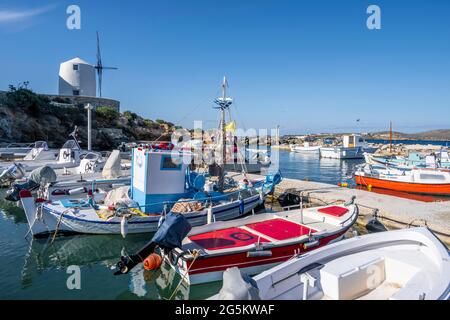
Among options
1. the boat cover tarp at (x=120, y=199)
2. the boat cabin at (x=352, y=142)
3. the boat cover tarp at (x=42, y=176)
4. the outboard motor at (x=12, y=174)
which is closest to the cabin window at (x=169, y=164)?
the boat cover tarp at (x=120, y=199)

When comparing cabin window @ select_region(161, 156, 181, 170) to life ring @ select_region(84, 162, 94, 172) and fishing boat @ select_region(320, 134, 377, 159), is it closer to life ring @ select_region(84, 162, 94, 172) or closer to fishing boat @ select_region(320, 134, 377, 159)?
life ring @ select_region(84, 162, 94, 172)

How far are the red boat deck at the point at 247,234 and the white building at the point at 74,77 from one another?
62652 mm

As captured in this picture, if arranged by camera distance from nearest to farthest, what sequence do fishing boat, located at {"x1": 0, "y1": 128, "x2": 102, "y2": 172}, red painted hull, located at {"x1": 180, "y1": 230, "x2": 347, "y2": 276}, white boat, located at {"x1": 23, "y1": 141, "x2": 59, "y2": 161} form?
1. red painted hull, located at {"x1": 180, "y1": 230, "x2": 347, "y2": 276}
2. fishing boat, located at {"x1": 0, "y1": 128, "x2": 102, "y2": 172}
3. white boat, located at {"x1": 23, "y1": 141, "x2": 59, "y2": 161}

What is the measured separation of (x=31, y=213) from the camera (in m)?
10.7

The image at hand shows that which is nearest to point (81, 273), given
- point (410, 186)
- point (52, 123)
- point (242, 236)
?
point (242, 236)

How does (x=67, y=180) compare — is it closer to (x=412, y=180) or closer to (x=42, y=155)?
(x=42, y=155)

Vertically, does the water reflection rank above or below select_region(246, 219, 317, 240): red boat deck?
below

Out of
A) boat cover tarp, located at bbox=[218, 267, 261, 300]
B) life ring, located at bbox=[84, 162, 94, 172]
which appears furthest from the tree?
boat cover tarp, located at bbox=[218, 267, 261, 300]

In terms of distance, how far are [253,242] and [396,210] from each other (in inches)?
329

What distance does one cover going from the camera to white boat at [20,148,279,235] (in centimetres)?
1077

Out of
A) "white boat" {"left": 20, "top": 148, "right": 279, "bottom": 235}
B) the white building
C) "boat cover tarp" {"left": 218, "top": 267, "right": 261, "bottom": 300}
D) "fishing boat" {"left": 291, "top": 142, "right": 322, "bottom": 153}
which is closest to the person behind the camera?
"boat cover tarp" {"left": 218, "top": 267, "right": 261, "bottom": 300}

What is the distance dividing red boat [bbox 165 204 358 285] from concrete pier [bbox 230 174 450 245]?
2.96 meters

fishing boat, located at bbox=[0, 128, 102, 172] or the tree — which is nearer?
fishing boat, located at bbox=[0, 128, 102, 172]
